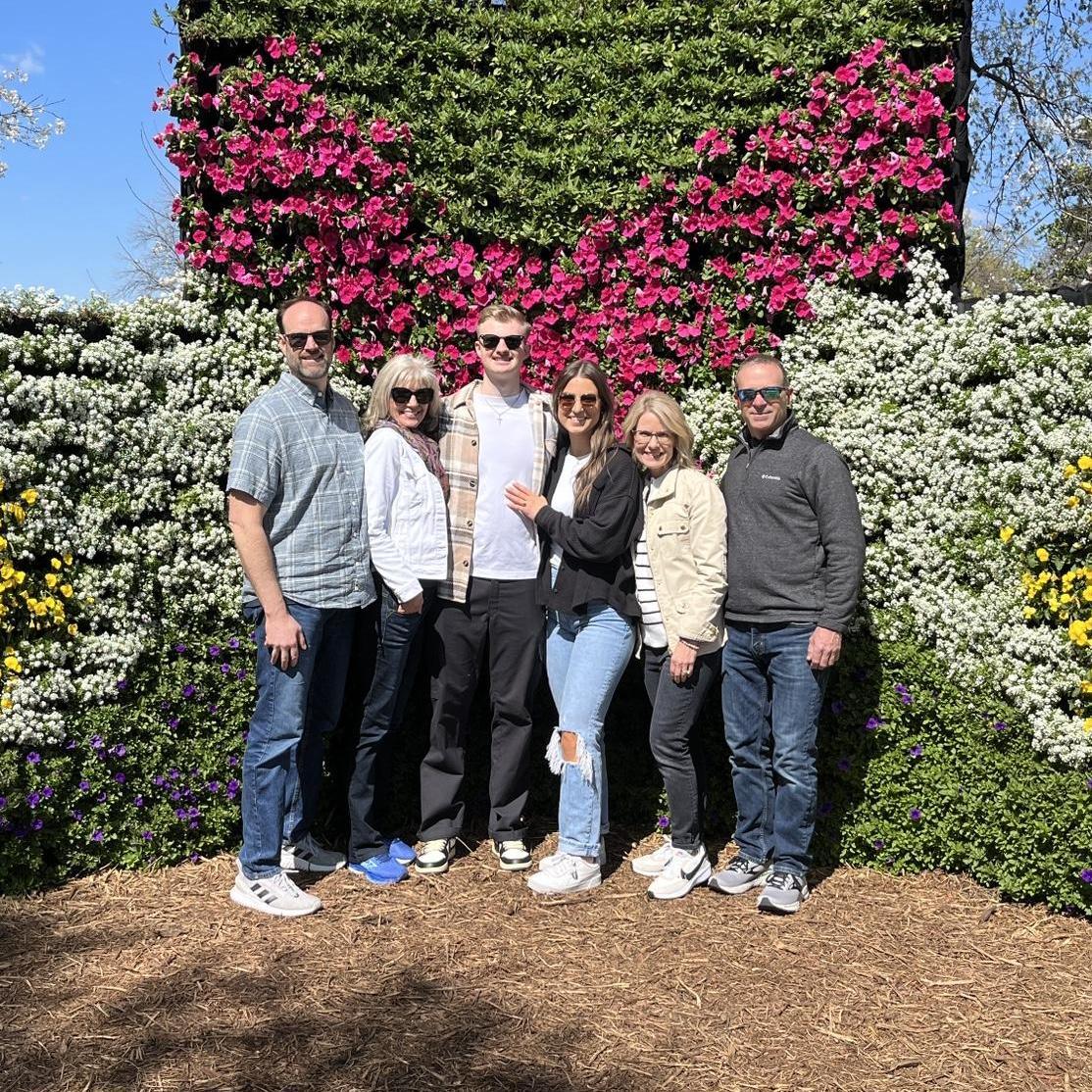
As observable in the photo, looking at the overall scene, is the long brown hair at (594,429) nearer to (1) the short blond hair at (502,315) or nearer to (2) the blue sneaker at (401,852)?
(1) the short blond hair at (502,315)

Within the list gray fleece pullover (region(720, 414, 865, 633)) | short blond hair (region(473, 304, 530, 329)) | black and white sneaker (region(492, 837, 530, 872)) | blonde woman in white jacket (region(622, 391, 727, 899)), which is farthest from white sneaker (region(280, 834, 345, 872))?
short blond hair (region(473, 304, 530, 329))

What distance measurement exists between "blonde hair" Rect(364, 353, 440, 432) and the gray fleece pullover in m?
1.31

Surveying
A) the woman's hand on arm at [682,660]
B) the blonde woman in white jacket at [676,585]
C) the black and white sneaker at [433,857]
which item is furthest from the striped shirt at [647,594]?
the black and white sneaker at [433,857]

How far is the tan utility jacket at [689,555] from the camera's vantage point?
4312 millimetres

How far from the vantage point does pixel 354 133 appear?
5.73m

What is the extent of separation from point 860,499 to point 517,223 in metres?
2.31

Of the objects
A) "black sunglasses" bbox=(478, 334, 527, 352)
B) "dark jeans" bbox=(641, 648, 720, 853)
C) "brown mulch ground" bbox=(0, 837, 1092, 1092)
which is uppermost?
"black sunglasses" bbox=(478, 334, 527, 352)

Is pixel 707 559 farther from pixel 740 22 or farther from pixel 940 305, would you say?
pixel 740 22

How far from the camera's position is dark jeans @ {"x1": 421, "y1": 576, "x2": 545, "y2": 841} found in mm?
4566

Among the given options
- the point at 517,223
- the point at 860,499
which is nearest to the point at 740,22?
the point at 517,223

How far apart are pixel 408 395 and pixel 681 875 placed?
2.26m

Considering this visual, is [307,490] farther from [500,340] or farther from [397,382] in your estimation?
[500,340]

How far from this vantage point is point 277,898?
4.29 meters

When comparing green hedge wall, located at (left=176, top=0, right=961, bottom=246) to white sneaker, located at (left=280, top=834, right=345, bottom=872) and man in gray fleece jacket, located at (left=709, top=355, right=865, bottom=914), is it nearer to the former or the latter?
man in gray fleece jacket, located at (left=709, top=355, right=865, bottom=914)
